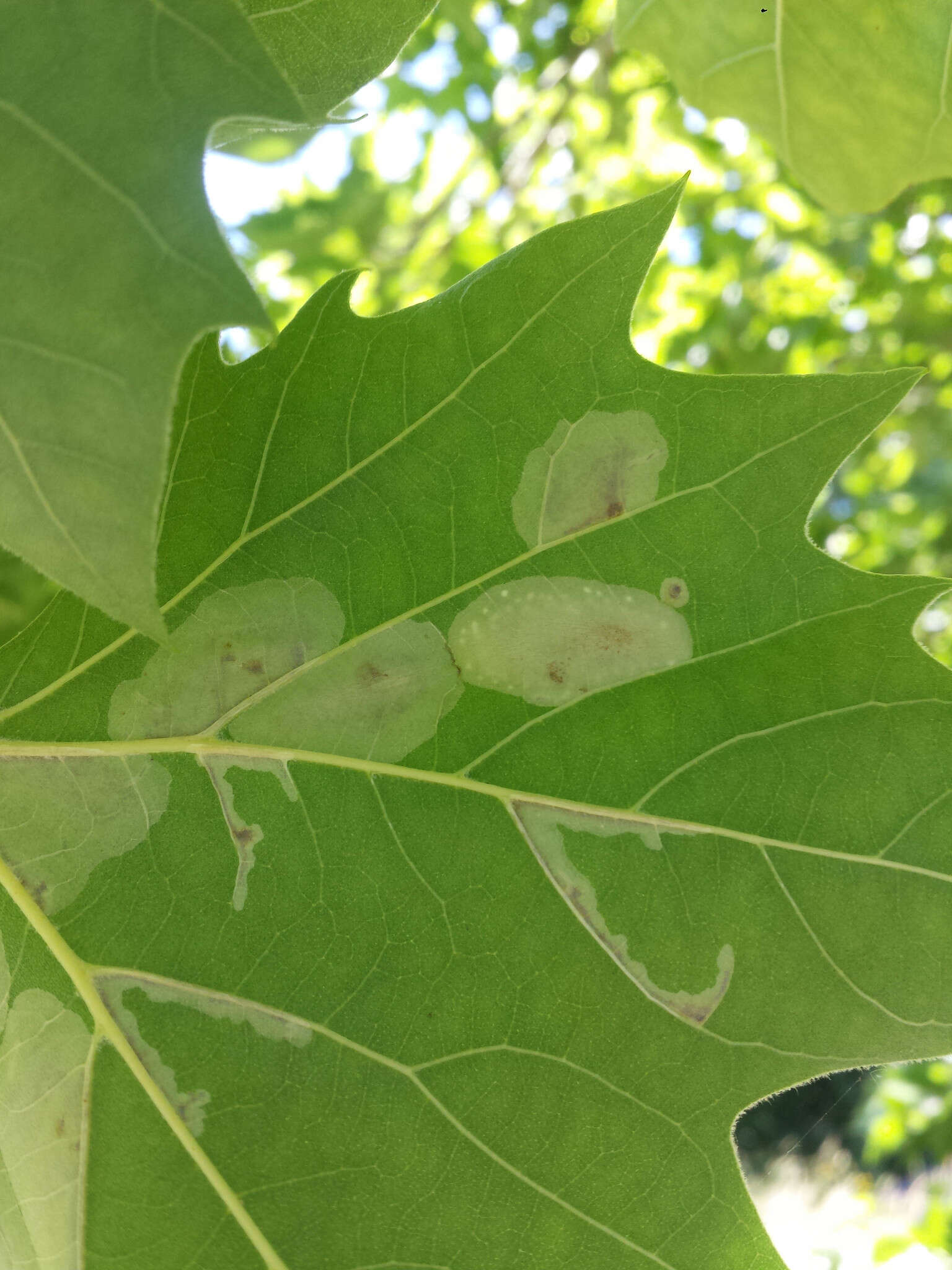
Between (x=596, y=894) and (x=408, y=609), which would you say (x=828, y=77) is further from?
(x=596, y=894)

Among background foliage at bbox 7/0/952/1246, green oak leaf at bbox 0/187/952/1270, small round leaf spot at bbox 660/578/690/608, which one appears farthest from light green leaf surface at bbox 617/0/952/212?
background foliage at bbox 7/0/952/1246

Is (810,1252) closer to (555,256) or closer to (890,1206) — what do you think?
(555,256)

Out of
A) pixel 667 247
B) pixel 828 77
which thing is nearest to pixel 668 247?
pixel 667 247

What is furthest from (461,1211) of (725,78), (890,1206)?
(890,1206)

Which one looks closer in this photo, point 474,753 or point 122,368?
point 122,368

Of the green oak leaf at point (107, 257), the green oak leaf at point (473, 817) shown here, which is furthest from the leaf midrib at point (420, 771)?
the green oak leaf at point (107, 257)

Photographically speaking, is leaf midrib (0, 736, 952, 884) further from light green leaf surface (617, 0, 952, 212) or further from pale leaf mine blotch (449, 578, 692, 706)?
light green leaf surface (617, 0, 952, 212)

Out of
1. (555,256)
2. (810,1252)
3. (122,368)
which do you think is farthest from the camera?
(810,1252)
